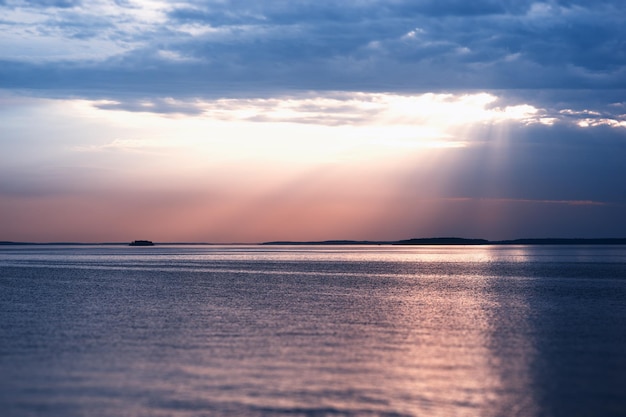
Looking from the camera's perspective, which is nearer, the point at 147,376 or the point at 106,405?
the point at 106,405

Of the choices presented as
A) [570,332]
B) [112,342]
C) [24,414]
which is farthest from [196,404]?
[570,332]

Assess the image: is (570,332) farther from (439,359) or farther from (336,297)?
(336,297)

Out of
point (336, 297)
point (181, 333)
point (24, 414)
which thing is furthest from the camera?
point (336, 297)

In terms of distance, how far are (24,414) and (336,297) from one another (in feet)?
98.5

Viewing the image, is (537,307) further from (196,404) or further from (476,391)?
(196,404)

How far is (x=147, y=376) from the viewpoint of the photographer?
61.6 ft

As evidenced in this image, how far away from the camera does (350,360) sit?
21.0m

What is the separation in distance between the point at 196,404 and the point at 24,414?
3.30m

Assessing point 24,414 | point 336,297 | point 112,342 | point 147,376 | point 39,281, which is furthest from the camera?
point 39,281

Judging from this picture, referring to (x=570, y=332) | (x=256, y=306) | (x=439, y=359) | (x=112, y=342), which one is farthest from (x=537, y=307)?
(x=112, y=342)

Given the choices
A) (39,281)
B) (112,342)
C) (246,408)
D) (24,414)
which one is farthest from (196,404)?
(39,281)

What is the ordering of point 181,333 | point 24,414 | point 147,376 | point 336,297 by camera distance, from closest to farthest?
point 24,414 < point 147,376 < point 181,333 < point 336,297

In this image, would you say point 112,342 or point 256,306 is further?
point 256,306

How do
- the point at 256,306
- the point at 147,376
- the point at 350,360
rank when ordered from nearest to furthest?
the point at 147,376, the point at 350,360, the point at 256,306
